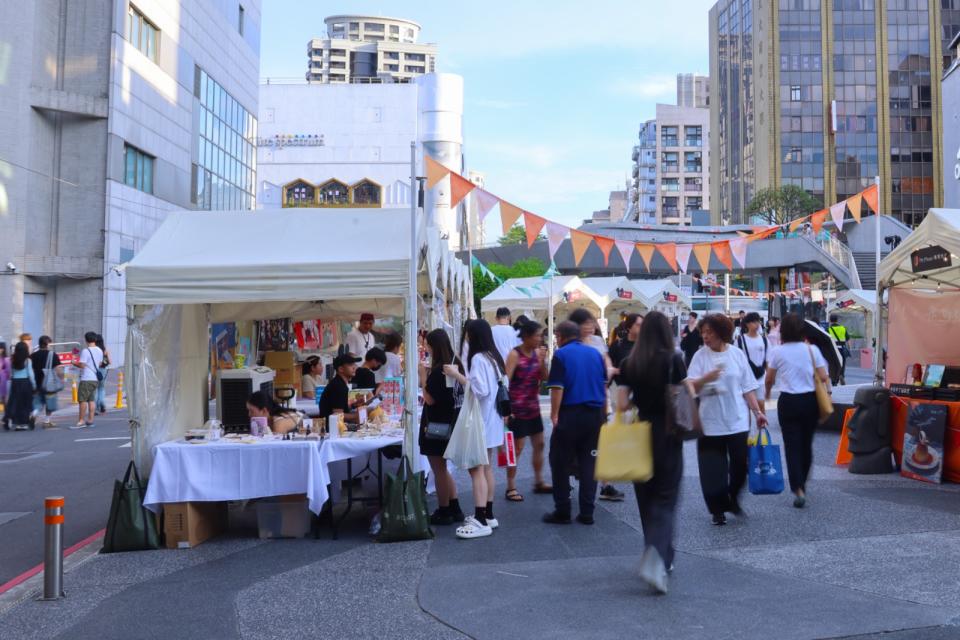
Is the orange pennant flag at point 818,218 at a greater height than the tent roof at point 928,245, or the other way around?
the orange pennant flag at point 818,218

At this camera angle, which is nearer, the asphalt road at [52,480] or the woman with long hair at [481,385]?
the woman with long hair at [481,385]

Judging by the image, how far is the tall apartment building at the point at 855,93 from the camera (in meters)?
86.0

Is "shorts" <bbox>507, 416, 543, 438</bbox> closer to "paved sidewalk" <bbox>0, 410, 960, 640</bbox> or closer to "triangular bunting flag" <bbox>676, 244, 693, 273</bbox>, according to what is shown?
"paved sidewalk" <bbox>0, 410, 960, 640</bbox>

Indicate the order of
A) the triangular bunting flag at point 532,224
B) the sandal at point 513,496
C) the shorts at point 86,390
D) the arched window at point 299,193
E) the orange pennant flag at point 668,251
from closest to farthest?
the sandal at point 513,496 < the triangular bunting flag at point 532,224 < the shorts at point 86,390 < the orange pennant flag at point 668,251 < the arched window at point 299,193

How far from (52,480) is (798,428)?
887 centimetres

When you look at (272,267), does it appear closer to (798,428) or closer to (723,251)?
(798,428)

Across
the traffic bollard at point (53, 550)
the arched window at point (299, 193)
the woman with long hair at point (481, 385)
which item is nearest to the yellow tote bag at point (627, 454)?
the woman with long hair at point (481, 385)

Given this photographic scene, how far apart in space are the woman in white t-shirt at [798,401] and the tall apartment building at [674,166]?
113 metres

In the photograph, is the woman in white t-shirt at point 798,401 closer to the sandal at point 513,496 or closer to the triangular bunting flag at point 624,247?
the sandal at point 513,496

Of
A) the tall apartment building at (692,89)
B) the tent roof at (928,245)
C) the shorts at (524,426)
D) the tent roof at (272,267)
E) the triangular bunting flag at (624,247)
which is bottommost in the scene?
the shorts at (524,426)

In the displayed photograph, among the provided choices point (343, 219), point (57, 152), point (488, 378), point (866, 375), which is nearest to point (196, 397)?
point (343, 219)

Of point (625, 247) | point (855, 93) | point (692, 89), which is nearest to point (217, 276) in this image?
point (625, 247)

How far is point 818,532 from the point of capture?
22.6ft

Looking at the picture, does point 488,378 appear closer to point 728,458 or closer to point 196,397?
point 728,458
